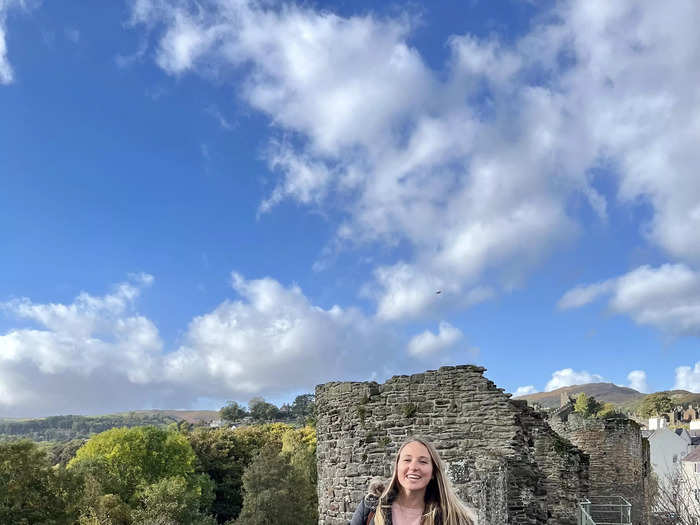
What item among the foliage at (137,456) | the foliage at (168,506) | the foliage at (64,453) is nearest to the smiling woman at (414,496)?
the foliage at (168,506)

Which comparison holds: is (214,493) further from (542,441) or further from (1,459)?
(542,441)

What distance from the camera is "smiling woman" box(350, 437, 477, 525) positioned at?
3.67 meters

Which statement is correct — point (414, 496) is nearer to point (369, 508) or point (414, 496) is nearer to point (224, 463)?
point (369, 508)

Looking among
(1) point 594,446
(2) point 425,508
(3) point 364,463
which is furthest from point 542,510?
(1) point 594,446

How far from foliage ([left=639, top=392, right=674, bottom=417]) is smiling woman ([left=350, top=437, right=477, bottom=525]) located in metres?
99.2

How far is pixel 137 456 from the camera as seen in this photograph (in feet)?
142

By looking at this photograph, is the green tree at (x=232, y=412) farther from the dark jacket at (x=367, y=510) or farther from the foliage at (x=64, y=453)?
the dark jacket at (x=367, y=510)

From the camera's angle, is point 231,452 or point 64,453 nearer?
point 231,452

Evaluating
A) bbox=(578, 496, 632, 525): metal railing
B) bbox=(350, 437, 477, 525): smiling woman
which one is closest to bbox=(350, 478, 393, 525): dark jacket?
bbox=(350, 437, 477, 525): smiling woman

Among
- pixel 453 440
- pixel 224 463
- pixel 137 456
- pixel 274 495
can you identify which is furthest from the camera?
pixel 224 463

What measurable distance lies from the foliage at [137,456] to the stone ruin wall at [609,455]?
29765mm

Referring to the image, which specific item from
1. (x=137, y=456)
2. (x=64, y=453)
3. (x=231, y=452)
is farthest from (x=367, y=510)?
(x=64, y=453)

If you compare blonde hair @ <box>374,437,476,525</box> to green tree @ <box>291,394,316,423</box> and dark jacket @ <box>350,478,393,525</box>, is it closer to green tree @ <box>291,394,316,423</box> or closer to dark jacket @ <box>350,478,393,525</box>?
dark jacket @ <box>350,478,393,525</box>

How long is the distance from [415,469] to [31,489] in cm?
2555
